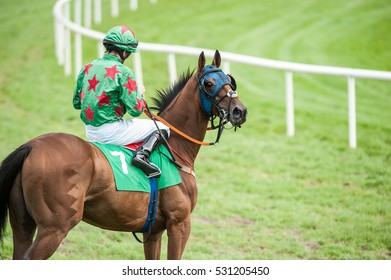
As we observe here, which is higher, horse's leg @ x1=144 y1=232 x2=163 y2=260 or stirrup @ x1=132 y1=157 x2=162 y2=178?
stirrup @ x1=132 y1=157 x2=162 y2=178

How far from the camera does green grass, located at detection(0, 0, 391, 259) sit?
325 inches

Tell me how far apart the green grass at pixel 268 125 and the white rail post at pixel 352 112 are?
0.61 ft

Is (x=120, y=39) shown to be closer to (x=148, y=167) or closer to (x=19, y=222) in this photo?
(x=148, y=167)

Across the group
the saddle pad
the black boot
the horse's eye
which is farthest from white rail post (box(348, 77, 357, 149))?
the black boot

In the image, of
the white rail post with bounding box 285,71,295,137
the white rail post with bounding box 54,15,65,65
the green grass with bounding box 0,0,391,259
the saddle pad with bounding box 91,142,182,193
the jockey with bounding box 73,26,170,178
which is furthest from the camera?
the white rail post with bounding box 54,15,65,65

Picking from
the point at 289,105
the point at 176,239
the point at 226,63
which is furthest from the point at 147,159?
the point at 226,63

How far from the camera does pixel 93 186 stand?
558cm

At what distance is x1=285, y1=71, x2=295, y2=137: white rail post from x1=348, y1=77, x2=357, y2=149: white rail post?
1.02 m

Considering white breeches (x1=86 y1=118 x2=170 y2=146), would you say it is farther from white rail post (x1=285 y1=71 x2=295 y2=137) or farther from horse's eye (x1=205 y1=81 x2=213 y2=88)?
white rail post (x1=285 y1=71 x2=295 y2=137)

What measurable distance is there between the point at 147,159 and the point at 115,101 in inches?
21.7

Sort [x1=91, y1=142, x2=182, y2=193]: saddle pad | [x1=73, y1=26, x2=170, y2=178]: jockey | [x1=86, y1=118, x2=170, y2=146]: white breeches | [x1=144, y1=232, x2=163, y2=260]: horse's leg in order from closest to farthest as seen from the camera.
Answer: [x1=91, y1=142, x2=182, y2=193]: saddle pad, [x1=73, y1=26, x2=170, y2=178]: jockey, [x1=86, y1=118, x2=170, y2=146]: white breeches, [x1=144, y1=232, x2=163, y2=260]: horse's leg

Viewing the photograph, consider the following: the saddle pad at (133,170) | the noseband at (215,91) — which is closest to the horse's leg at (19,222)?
the saddle pad at (133,170)

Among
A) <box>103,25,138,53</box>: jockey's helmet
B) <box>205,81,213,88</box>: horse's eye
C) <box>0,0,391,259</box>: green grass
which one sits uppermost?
<box>103,25,138,53</box>: jockey's helmet

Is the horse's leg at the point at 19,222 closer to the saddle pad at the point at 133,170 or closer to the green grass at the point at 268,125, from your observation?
the saddle pad at the point at 133,170
